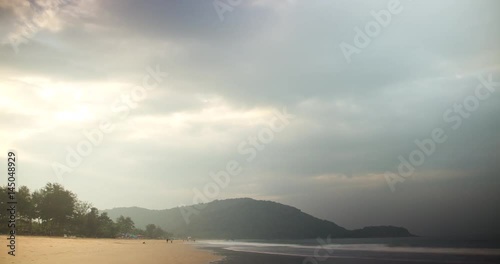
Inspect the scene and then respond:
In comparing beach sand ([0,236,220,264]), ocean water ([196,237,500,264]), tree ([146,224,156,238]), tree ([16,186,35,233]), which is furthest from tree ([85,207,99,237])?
tree ([146,224,156,238])

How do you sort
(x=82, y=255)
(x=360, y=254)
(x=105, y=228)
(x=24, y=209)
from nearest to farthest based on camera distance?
(x=82, y=255) → (x=360, y=254) → (x=24, y=209) → (x=105, y=228)

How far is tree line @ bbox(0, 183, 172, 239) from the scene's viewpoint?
7244 centimetres

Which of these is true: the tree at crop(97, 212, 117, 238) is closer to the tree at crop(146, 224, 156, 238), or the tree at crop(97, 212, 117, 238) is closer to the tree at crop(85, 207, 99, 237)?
the tree at crop(85, 207, 99, 237)

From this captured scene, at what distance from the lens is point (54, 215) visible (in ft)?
269

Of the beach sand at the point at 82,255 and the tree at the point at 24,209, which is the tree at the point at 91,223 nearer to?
the tree at the point at 24,209

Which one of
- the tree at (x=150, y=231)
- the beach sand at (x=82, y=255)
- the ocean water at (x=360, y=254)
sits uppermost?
the beach sand at (x=82, y=255)

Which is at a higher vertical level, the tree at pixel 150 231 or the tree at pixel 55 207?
the tree at pixel 55 207

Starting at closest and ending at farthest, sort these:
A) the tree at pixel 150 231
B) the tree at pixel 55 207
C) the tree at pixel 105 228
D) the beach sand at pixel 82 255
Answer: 1. the beach sand at pixel 82 255
2. the tree at pixel 55 207
3. the tree at pixel 105 228
4. the tree at pixel 150 231

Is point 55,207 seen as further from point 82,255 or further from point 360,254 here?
point 360,254

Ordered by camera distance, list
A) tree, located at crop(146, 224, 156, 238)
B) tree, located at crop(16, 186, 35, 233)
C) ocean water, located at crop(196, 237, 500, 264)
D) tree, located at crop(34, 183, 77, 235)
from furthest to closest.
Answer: tree, located at crop(146, 224, 156, 238) → tree, located at crop(34, 183, 77, 235) → tree, located at crop(16, 186, 35, 233) → ocean water, located at crop(196, 237, 500, 264)

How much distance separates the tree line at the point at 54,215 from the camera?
238ft

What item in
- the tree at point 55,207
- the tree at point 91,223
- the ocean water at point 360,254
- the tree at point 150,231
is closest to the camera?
the ocean water at point 360,254

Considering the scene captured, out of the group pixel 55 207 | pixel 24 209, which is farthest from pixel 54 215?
pixel 24 209

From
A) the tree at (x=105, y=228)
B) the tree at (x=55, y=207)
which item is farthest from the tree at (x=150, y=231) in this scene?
the tree at (x=55, y=207)
